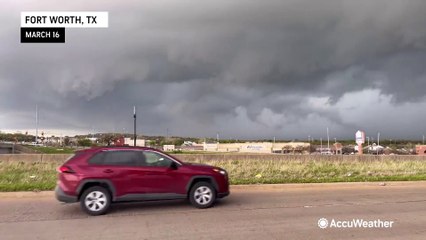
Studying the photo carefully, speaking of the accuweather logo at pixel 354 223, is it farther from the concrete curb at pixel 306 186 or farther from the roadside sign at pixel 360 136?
the roadside sign at pixel 360 136

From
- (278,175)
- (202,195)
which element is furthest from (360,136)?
(202,195)

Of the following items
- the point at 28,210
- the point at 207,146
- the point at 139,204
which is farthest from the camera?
the point at 207,146

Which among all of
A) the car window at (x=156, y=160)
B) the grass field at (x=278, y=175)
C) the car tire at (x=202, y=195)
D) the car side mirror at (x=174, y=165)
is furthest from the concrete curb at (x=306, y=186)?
the car window at (x=156, y=160)

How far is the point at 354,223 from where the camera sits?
337 inches

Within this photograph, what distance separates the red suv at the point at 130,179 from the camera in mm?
9648

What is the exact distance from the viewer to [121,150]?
400 inches

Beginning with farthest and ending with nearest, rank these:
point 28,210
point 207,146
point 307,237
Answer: point 207,146
point 28,210
point 307,237

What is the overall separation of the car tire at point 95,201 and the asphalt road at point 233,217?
21 centimetres

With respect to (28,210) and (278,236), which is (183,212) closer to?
(278,236)

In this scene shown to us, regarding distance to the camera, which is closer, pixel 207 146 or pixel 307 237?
pixel 307 237

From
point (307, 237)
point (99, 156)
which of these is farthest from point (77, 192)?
point (307, 237)

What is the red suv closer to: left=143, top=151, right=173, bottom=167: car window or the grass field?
left=143, top=151, right=173, bottom=167: car window

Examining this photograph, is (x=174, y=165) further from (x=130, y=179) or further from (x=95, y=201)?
(x=95, y=201)

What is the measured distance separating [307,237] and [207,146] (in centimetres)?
11035
